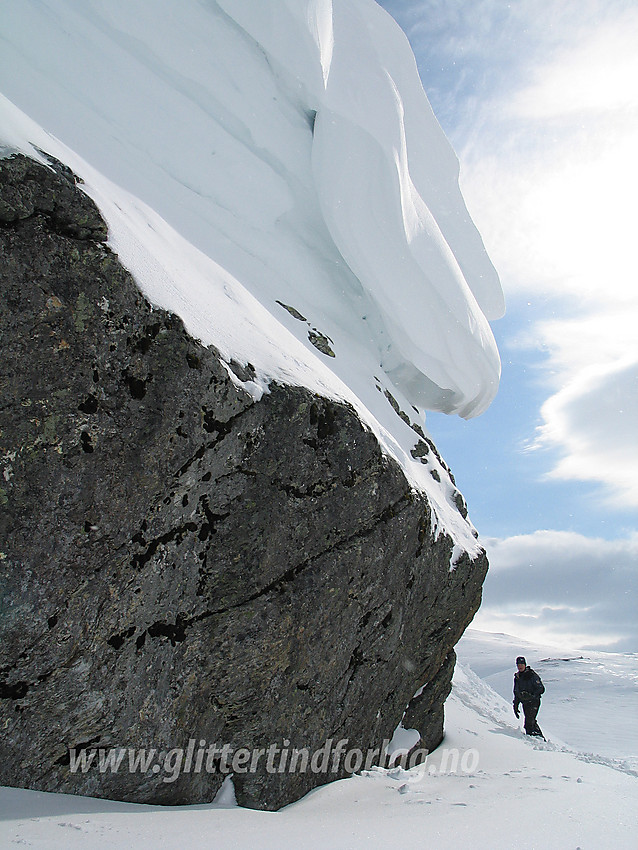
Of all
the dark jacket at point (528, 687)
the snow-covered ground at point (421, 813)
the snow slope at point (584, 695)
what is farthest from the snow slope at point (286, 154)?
the snow slope at point (584, 695)

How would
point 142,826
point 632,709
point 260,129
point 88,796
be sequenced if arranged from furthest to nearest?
point 632,709, point 260,129, point 88,796, point 142,826

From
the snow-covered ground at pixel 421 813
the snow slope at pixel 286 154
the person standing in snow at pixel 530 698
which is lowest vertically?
the snow-covered ground at pixel 421 813

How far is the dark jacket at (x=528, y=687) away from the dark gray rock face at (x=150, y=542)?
5.22 metres

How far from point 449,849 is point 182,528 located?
7.59ft

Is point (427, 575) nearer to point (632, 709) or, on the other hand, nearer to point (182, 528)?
point (182, 528)

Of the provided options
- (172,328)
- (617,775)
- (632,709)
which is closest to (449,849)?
(172,328)

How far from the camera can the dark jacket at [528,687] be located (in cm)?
846

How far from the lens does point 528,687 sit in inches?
335

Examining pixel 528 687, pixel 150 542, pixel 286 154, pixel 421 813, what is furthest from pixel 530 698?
pixel 286 154

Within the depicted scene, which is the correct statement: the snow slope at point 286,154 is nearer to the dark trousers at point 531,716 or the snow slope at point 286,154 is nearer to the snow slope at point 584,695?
the dark trousers at point 531,716

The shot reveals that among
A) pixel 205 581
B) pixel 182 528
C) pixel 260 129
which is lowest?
pixel 205 581

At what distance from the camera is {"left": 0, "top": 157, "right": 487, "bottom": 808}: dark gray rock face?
3.06 m

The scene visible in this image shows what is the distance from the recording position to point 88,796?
316 cm

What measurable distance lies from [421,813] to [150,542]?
8.11 ft
